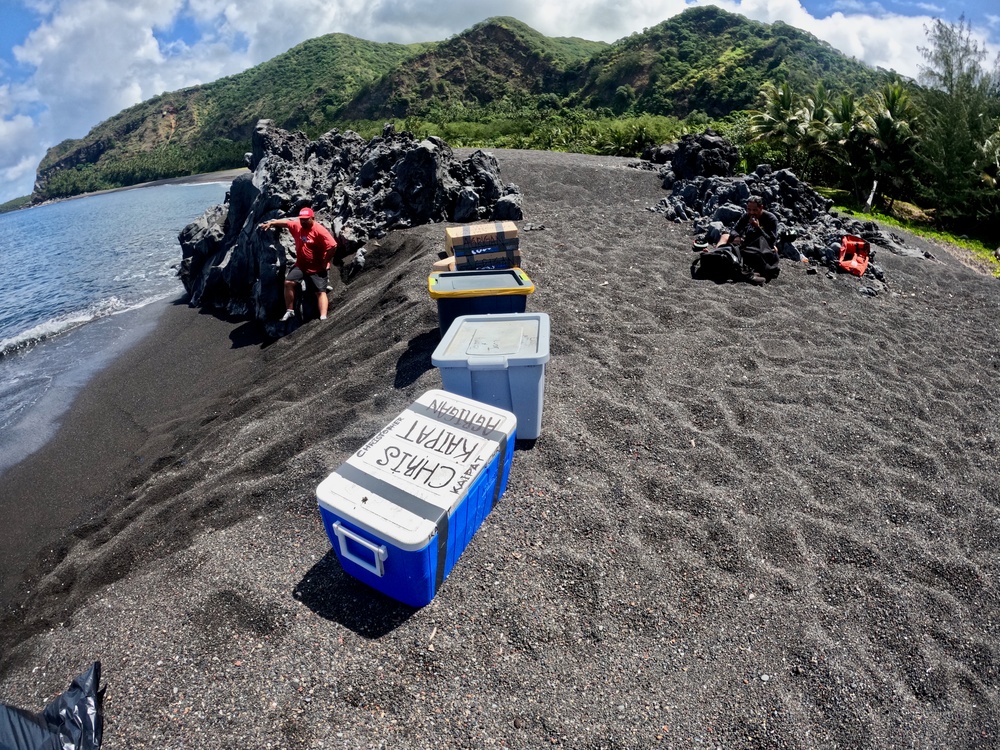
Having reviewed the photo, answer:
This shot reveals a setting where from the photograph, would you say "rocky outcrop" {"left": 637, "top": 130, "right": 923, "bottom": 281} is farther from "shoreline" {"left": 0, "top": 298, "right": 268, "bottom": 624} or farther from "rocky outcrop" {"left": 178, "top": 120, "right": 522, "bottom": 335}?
"shoreline" {"left": 0, "top": 298, "right": 268, "bottom": 624}

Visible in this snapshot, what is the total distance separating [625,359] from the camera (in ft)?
17.3

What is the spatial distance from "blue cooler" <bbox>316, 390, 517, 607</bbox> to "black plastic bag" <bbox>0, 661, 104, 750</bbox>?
122cm

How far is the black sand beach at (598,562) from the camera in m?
2.46

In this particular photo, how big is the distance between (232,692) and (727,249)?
24.0ft

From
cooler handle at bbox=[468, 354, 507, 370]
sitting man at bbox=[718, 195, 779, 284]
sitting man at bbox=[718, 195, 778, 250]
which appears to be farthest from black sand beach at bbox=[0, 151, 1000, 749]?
sitting man at bbox=[718, 195, 778, 250]

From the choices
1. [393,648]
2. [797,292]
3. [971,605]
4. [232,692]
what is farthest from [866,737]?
[797,292]

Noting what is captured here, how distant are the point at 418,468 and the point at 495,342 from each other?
132cm

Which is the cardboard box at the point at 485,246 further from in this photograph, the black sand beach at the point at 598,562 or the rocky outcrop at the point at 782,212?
the rocky outcrop at the point at 782,212

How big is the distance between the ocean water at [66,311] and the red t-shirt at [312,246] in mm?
3975

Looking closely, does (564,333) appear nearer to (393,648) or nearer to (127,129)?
(393,648)

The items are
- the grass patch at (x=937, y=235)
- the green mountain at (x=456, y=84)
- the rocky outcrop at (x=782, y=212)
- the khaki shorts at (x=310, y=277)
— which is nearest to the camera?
the khaki shorts at (x=310, y=277)

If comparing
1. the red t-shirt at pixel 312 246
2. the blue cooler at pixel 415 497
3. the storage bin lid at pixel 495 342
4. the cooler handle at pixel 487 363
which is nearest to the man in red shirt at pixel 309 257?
the red t-shirt at pixel 312 246

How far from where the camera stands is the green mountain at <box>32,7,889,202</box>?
49.6 meters

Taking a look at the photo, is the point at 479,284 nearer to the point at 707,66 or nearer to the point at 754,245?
the point at 754,245
